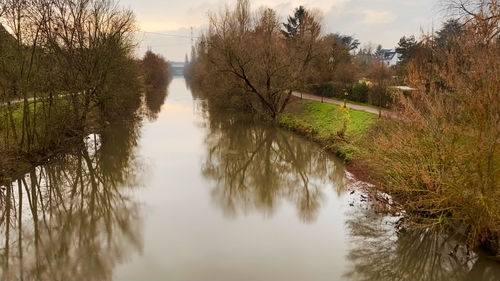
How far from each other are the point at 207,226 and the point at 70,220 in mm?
3921

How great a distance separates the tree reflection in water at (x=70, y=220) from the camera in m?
8.38

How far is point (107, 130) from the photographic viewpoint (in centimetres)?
2416

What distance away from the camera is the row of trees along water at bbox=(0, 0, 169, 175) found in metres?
14.3

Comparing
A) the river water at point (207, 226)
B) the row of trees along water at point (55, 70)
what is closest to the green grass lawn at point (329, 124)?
the river water at point (207, 226)

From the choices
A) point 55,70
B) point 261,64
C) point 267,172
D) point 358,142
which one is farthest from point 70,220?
point 261,64

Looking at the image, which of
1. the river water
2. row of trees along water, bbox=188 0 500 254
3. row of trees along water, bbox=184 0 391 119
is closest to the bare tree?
row of trees along water, bbox=184 0 391 119

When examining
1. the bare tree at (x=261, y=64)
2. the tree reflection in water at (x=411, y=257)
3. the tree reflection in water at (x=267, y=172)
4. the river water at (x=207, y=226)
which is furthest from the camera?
the bare tree at (x=261, y=64)

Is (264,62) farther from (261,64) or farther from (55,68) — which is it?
(55,68)

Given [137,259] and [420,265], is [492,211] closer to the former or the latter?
[420,265]

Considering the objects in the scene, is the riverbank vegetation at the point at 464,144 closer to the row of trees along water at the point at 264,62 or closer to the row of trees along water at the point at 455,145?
the row of trees along water at the point at 455,145

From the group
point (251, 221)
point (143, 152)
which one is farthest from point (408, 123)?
point (143, 152)

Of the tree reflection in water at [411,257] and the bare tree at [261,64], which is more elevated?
the bare tree at [261,64]

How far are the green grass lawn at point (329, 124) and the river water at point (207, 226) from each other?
1.16m

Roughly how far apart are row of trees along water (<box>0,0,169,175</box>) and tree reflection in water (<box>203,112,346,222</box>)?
6.89 meters
